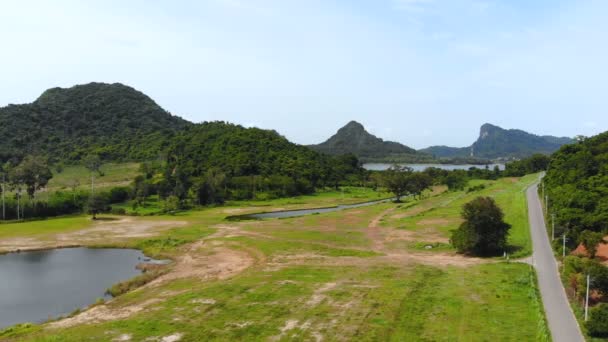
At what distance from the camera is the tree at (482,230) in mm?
49812

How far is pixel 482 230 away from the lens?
164 ft

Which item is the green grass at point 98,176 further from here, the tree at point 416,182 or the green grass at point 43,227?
the tree at point 416,182

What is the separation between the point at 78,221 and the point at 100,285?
46.4m

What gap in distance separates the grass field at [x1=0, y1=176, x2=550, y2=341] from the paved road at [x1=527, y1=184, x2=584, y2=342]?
2.75ft

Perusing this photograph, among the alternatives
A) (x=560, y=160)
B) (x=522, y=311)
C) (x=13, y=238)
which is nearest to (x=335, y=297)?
(x=522, y=311)

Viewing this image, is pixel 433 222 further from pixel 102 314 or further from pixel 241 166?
pixel 241 166

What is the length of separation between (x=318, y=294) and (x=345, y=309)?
14.1ft

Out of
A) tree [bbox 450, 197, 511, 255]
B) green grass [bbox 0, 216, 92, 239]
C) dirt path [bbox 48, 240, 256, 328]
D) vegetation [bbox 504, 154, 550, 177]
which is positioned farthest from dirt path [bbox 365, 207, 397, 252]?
vegetation [bbox 504, 154, 550, 177]

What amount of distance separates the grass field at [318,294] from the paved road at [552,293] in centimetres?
84

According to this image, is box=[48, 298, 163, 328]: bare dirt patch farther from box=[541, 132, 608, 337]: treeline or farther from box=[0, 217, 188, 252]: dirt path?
box=[0, 217, 188, 252]: dirt path

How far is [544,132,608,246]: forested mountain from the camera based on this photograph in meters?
51.1

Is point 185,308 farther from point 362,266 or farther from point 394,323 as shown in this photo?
point 362,266

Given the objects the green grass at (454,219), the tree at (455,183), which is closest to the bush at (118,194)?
the green grass at (454,219)

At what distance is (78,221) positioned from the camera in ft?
278
